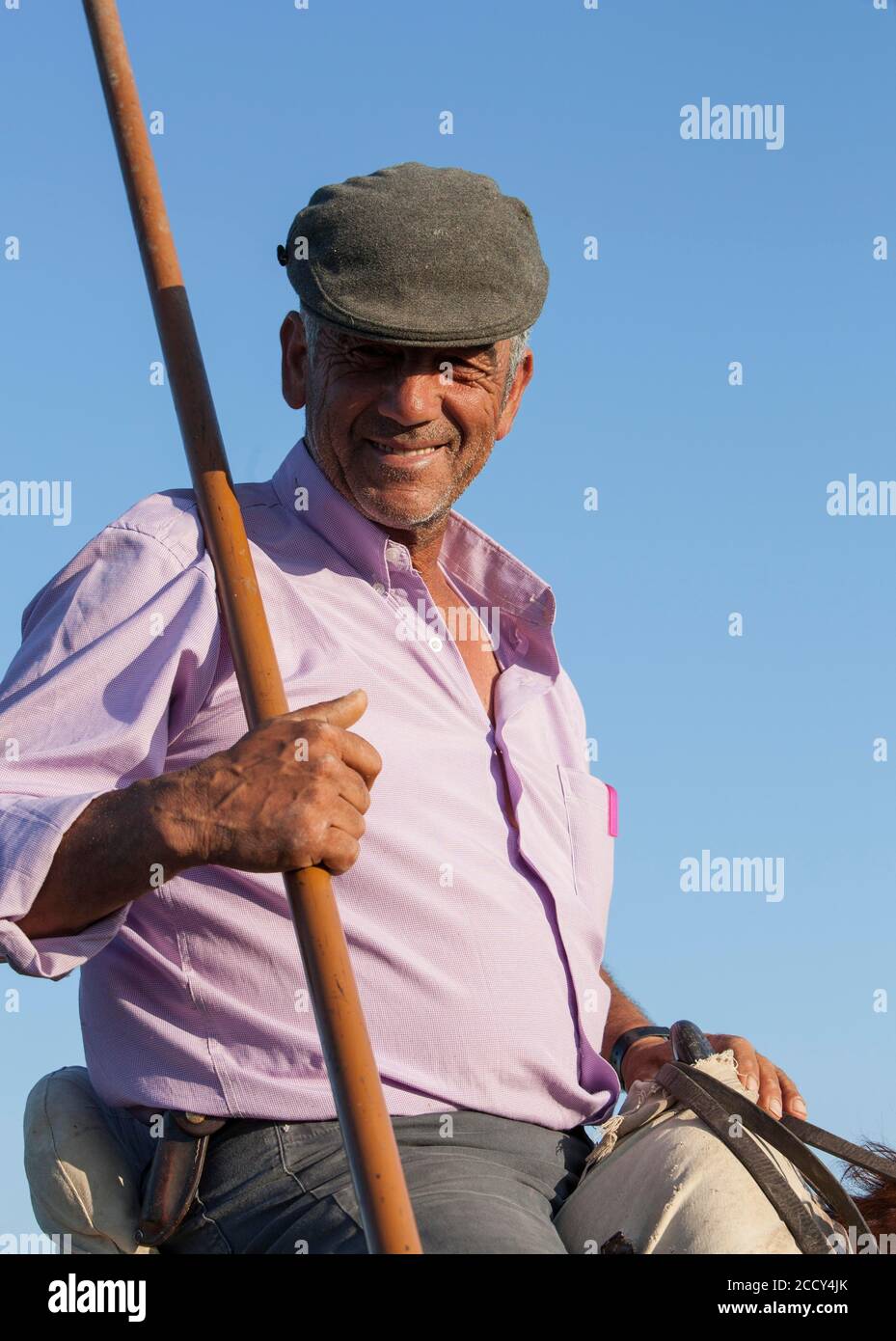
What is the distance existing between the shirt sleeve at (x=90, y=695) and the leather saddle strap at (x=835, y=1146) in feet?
4.74

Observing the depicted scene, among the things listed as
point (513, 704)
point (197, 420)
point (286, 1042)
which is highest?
point (197, 420)

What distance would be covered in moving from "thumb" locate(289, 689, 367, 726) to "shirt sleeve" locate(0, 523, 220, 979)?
→ 0.40 m

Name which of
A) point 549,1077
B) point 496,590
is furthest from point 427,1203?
point 496,590

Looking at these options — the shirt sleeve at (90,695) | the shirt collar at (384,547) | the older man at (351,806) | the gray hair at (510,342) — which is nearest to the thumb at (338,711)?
the older man at (351,806)

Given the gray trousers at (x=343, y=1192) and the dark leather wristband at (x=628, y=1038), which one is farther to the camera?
the dark leather wristband at (x=628, y=1038)

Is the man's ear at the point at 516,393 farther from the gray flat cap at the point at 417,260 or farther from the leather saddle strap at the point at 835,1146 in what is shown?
the leather saddle strap at the point at 835,1146

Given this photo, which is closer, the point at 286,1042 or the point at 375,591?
the point at 286,1042

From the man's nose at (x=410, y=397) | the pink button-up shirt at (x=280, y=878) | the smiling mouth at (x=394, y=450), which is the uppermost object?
the man's nose at (x=410, y=397)

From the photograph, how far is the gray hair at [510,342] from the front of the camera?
4426mm

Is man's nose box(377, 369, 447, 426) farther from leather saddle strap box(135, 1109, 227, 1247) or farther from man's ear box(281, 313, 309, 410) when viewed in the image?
leather saddle strap box(135, 1109, 227, 1247)

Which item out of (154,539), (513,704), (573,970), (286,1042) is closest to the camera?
(286,1042)

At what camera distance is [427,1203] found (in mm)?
3396

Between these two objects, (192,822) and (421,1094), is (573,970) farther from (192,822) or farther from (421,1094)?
(192,822)

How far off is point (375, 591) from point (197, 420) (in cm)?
74
